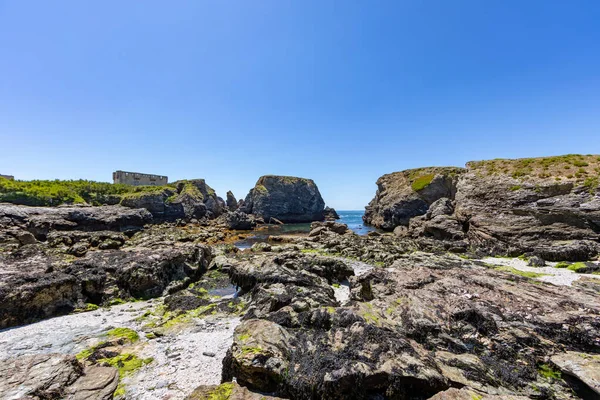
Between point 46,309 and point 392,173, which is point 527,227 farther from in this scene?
point 392,173

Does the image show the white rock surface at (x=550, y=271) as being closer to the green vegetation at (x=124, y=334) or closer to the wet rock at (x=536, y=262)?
the wet rock at (x=536, y=262)

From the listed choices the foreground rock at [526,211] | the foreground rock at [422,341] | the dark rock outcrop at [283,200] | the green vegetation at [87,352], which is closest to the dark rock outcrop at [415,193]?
the foreground rock at [526,211]

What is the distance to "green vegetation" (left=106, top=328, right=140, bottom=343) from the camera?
388 inches

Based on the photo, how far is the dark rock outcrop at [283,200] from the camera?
97812mm

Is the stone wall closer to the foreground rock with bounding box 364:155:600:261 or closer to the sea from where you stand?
the sea

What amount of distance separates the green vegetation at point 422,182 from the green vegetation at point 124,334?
6420cm

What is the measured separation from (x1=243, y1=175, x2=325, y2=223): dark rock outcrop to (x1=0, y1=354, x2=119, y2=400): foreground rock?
8826 centimetres

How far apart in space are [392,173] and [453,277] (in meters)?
74.0

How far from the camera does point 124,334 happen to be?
1010 centimetres

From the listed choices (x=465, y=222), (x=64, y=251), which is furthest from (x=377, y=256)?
(x=64, y=251)

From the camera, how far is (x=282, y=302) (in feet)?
37.7

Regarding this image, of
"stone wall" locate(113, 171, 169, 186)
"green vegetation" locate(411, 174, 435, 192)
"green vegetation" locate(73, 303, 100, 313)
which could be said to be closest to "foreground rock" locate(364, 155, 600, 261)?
"green vegetation" locate(411, 174, 435, 192)

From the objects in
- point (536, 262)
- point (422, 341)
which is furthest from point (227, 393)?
point (536, 262)

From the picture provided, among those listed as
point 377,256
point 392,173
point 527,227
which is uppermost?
point 392,173
